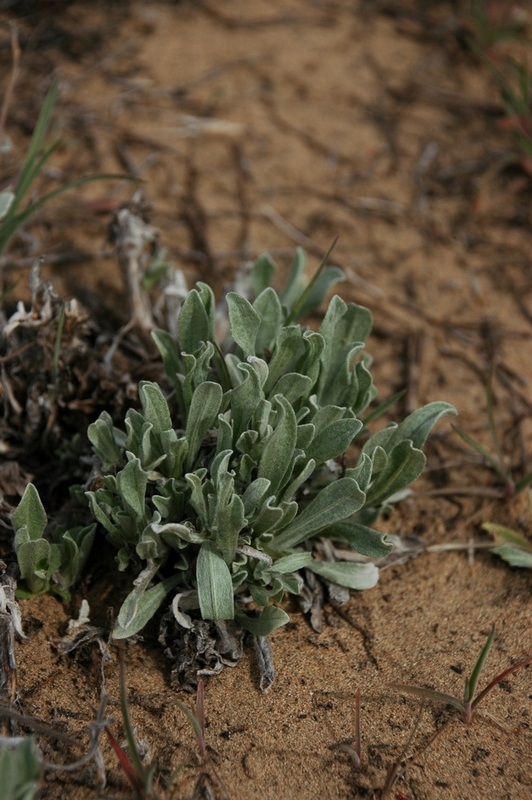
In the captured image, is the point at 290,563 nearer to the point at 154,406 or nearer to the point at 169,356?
the point at 154,406

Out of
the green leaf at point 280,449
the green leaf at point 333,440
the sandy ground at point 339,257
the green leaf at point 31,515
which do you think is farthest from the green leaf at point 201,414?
the sandy ground at point 339,257

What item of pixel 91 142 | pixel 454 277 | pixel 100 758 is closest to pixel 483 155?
pixel 454 277

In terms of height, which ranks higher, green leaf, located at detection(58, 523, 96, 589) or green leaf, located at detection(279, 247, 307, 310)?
green leaf, located at detection(279, 247, 307, 310)

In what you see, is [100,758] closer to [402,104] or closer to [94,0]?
[402,104]

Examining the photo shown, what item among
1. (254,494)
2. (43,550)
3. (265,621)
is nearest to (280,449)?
(254,494)

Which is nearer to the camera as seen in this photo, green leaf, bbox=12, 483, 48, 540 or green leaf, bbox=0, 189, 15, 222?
green leaf, bbox=12, 483, 48, 540

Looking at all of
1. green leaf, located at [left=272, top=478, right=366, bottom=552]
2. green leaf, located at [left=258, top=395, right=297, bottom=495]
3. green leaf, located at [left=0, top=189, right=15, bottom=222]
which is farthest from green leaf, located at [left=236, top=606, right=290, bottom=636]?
green leaf, located at [left=0, top=189, right=15, bottom=222]

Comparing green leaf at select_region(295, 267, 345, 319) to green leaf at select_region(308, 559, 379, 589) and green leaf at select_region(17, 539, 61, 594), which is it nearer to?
green leaf at select_region(308, 559, 379, 589)
